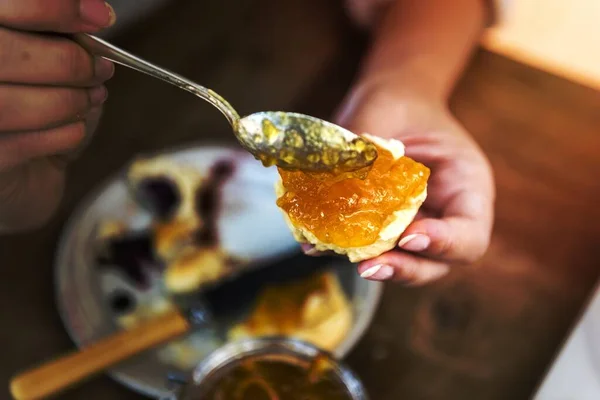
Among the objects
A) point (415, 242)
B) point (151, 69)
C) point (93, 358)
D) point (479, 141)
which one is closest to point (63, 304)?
point (93, 358)

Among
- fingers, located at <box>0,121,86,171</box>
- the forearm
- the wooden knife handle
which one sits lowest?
the wooden knife handle

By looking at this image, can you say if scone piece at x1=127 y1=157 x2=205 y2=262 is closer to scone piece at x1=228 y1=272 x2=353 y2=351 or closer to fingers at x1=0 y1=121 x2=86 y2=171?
scone piece at x1=228 y1=272 x2=353 y2=351

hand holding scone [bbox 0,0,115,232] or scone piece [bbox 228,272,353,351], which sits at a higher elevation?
hand holding scone [bbox 0,0,115,232]

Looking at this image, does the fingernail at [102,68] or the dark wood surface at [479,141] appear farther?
the dark wood surface at [479,141]

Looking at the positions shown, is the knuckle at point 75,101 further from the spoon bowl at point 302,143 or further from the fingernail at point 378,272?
the fingernail at point 378,272

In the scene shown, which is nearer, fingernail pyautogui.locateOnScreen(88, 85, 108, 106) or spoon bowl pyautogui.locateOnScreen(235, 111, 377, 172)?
spoon bowl pyautogui.locateOnScreen(235, 111, 377, 172)

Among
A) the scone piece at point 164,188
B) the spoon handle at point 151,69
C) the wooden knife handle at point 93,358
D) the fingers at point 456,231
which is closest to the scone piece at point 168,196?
the scone piece at point 164,188

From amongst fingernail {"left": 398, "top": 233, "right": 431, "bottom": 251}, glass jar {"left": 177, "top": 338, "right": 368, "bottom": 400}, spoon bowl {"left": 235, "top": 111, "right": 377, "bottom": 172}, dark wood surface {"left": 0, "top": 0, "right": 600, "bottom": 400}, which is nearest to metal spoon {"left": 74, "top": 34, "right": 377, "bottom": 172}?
spoon bowl {"left": 235, "top": 111, "right": 377, "bottom": 172}
